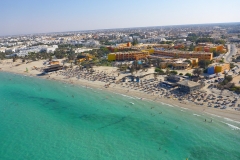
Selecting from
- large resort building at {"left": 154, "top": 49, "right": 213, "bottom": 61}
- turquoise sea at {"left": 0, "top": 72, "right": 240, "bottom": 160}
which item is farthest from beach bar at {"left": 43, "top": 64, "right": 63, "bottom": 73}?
large resort building at {"left": 154, "top": 49, "right": 213, "bottom": 61}

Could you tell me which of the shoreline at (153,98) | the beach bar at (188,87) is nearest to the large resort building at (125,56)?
the shoreline at (153,98)

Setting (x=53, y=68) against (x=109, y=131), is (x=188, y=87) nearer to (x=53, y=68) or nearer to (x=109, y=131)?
(x=109, y=131)

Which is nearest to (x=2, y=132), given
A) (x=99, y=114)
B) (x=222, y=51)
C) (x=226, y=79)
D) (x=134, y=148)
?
(x=99, y=114)

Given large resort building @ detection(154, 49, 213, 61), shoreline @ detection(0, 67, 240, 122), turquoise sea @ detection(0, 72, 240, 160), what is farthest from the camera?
large resort building @ detection(154, 49, 213, 61)

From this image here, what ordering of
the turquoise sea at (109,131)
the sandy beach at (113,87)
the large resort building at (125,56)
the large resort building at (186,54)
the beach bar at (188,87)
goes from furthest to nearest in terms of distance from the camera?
the large resort building at (125,56), the large resort building at (186,54), the beach bar at (188,87), the sandy beach at (113,87), the turquoise sea at (109,131)

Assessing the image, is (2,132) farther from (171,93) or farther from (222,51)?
(222,51)

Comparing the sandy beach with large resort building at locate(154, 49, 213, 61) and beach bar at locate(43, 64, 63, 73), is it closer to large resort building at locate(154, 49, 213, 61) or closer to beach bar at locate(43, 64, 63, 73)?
beach bar at locate(43, 64, 63, 73)

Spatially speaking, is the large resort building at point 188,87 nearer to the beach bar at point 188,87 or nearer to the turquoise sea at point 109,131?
the beach bar at point 188,87

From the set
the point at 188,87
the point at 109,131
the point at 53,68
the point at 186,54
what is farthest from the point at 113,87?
the point at 186,54
